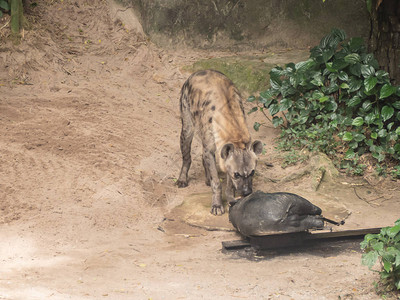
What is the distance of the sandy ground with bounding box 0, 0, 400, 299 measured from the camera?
4754 mm

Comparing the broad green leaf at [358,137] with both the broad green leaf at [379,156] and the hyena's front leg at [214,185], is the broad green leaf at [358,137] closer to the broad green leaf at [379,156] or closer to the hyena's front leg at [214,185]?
the broad green leaf at [379,156]

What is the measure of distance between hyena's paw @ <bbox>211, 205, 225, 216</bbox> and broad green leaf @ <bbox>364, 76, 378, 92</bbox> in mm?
2590

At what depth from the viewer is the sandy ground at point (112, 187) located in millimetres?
4754

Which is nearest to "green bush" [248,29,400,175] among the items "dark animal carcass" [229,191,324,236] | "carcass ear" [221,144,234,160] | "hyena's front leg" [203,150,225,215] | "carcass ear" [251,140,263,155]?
"carcass ear" [251,140,263,155]

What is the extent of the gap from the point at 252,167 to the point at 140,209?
1.54 metres

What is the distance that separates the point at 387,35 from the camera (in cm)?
770

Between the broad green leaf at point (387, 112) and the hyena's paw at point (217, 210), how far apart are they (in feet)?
8.45

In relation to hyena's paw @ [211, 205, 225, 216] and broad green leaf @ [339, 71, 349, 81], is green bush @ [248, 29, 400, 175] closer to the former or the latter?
broad green leaf @ [339, 71, 349, 81]

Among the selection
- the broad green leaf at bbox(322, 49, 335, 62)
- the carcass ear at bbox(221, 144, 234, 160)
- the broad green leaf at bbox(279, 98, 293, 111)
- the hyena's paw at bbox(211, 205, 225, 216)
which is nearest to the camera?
the carcass ear at bbox(221, 144, 234, 160)

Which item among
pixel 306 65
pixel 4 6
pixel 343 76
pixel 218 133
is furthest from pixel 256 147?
pixel 4 6

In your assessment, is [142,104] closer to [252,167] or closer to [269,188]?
[269,188]

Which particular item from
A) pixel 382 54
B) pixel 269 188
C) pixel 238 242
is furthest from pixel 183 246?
pixel 382 54

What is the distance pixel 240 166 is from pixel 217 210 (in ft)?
2.30

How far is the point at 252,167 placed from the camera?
6328 millimetres
